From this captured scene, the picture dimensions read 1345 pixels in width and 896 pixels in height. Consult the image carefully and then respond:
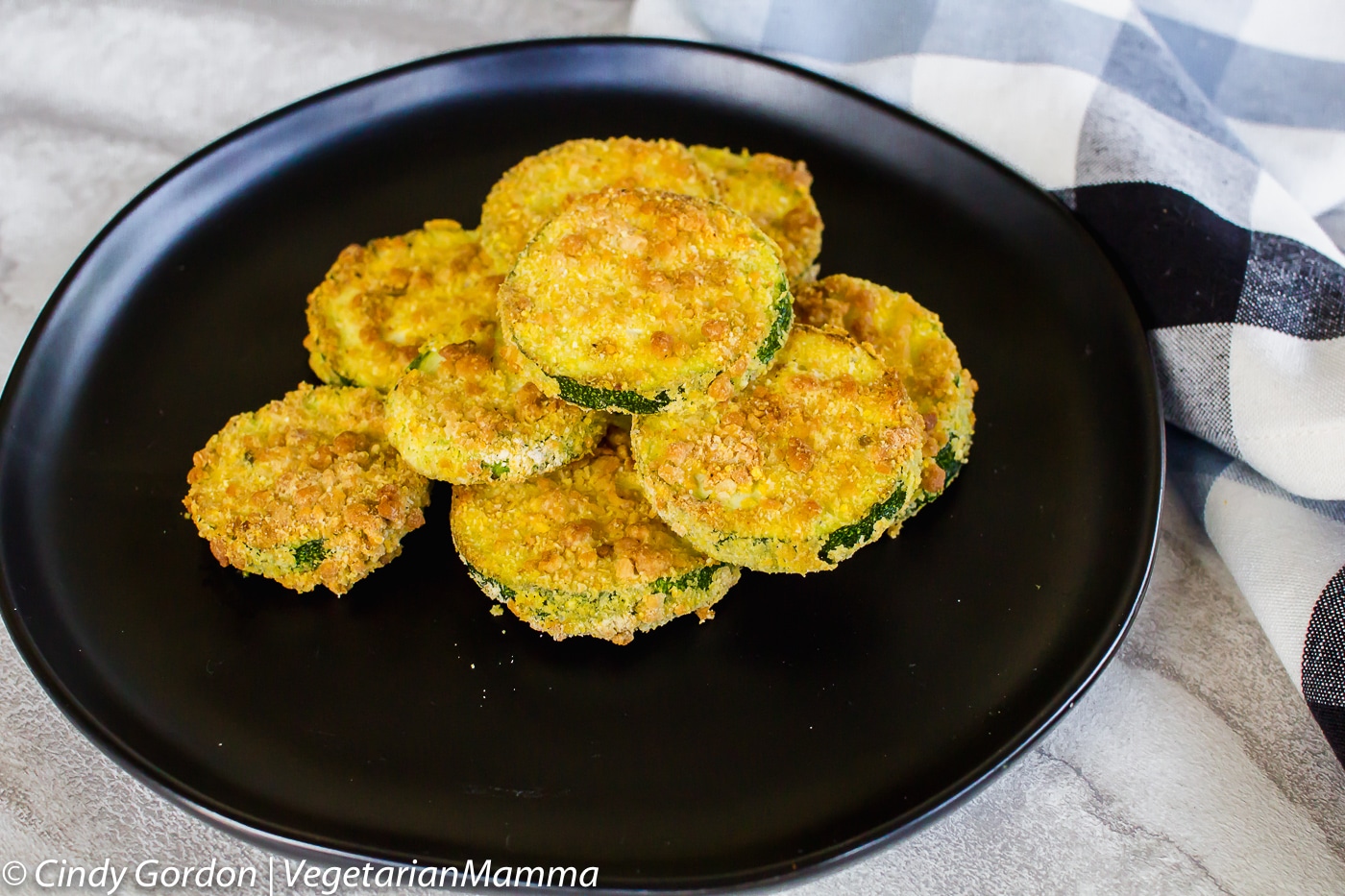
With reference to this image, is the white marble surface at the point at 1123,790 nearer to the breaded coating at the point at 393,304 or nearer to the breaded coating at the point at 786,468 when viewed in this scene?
the breaded coating at the point at 786,468

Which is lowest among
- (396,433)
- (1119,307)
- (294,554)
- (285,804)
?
(285,804)

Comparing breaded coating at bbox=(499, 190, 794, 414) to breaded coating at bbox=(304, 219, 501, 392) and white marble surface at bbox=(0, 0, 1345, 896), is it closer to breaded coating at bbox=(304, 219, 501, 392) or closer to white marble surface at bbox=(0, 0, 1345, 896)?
breaded coating at bbox=(304, 219, 501, 392)

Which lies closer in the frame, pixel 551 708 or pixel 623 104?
pixel 551 708

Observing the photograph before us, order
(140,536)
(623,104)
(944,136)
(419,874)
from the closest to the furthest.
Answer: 1. (419,874)
2. (140,536)
3. (944,136)
4. (623,104)

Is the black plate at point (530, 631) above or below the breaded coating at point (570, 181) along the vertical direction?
below

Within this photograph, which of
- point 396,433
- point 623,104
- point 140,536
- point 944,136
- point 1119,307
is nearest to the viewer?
point 396,433

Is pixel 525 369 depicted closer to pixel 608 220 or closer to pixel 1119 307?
pixel 608 220

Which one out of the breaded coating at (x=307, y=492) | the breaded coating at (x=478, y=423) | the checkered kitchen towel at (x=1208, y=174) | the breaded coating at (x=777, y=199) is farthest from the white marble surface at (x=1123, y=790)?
the breaded coating at (x=777, y=199)

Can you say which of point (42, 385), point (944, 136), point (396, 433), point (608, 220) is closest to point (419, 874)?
point (396, 433)

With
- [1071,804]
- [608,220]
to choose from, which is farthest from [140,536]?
[1071,804]

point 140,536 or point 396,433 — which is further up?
point 396,433
